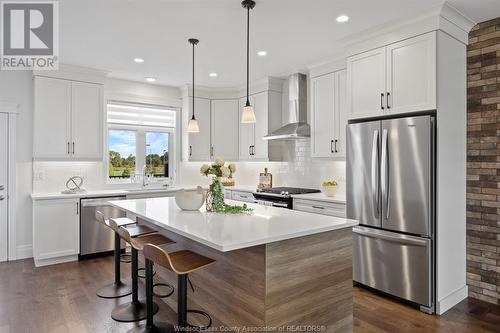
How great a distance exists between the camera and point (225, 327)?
2459 millimetres

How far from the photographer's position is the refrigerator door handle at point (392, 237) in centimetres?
308

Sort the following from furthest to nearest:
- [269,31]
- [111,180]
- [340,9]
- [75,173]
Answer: [111,180]
[75,173]
[269,31]
[340,9]

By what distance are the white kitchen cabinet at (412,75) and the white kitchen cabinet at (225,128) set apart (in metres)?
3.32

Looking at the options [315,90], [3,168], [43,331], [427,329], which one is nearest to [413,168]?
[427,329]

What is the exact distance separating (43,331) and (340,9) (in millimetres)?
3779

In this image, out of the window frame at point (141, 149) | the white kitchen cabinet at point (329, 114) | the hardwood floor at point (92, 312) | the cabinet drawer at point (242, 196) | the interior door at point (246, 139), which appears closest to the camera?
the hardwood floor at point (92, 312)

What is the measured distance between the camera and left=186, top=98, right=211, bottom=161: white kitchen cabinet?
6.01 metres

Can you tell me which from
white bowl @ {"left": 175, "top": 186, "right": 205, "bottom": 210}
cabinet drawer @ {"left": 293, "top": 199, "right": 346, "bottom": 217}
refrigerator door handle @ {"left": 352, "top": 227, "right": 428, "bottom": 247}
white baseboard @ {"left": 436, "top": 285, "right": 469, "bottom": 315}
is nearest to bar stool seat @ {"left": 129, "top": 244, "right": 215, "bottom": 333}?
white bowl @ {"left": 175, "top": 186, "right": 205, "bottom": 210}

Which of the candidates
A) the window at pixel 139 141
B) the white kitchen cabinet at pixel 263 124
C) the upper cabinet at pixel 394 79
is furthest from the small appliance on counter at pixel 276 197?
the window at pixel 139 141

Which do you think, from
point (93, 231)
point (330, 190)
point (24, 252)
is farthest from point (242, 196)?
point (24, 252)

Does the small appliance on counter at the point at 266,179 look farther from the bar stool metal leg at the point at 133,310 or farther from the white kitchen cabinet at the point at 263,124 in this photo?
the bar stool metal leg at the point at 133,310

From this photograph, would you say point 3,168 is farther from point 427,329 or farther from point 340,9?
point 427,329

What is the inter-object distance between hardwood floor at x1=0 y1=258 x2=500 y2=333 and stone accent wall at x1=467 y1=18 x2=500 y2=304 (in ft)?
1.02

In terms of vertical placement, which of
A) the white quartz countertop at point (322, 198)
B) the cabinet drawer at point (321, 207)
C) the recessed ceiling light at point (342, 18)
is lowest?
the cabinet drawer at point (321, 207)
